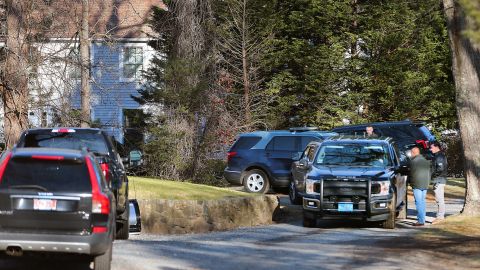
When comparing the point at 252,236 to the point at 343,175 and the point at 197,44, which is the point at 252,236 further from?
the point at 197,44

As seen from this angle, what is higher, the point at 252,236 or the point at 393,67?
the point at 393,67

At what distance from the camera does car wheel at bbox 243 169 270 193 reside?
23.9m

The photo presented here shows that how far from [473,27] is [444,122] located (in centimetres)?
2650

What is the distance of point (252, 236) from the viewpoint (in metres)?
16.4

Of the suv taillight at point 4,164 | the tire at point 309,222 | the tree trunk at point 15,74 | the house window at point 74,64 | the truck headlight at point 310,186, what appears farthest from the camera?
the house window at point 74,64

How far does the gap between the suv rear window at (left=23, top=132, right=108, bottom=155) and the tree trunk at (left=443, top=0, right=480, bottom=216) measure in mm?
8516

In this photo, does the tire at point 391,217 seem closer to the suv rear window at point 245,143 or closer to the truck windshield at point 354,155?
the truck windshield at point 354,155

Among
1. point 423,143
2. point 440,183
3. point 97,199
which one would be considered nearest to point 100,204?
point 97,199

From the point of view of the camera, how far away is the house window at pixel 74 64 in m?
24.0

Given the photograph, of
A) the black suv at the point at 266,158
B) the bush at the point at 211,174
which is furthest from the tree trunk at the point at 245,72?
the black suv at the point at 266,158

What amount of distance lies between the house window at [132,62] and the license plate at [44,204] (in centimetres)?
2712

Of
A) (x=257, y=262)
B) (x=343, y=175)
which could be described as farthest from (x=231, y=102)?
(x=257, y=262)

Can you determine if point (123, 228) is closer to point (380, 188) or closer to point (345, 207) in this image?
point (345, 207)

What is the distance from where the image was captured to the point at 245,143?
24.1 metres
